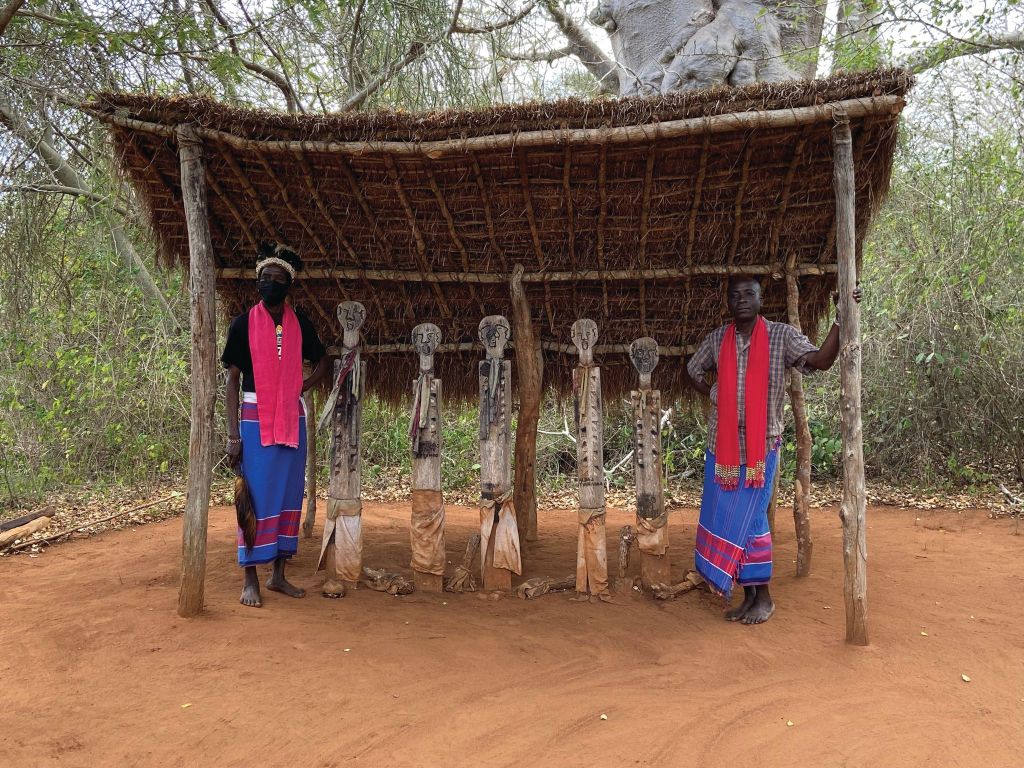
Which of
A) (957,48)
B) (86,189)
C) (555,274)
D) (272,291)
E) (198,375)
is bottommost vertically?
(198,375)

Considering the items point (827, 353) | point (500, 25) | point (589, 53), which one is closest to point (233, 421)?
point (827, 353)

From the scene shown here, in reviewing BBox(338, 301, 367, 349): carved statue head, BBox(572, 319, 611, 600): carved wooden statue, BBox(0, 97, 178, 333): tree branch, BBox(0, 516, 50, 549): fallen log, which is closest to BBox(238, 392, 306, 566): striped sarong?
BBox(338, 301, 367, 349): carved statue head

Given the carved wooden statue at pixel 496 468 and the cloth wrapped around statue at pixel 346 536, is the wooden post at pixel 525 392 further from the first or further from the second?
the cloth wrapped around statue at pixel 346 536

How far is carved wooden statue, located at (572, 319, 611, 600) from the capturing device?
3.85 m

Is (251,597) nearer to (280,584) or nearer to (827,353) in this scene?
(280,584)

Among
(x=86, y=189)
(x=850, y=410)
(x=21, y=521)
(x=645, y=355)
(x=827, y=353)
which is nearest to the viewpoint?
(x=850, y=410)

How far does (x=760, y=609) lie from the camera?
11.6 ft

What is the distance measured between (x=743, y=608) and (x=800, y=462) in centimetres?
128

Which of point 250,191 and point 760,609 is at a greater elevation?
point 250,191

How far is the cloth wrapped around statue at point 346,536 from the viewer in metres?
3.94

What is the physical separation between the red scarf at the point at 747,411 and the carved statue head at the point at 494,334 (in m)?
1.29

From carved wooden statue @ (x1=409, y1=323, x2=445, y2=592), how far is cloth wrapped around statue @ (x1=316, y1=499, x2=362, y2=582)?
34 centimetres

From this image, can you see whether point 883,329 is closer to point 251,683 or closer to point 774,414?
point 774,414

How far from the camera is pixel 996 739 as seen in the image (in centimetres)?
236
